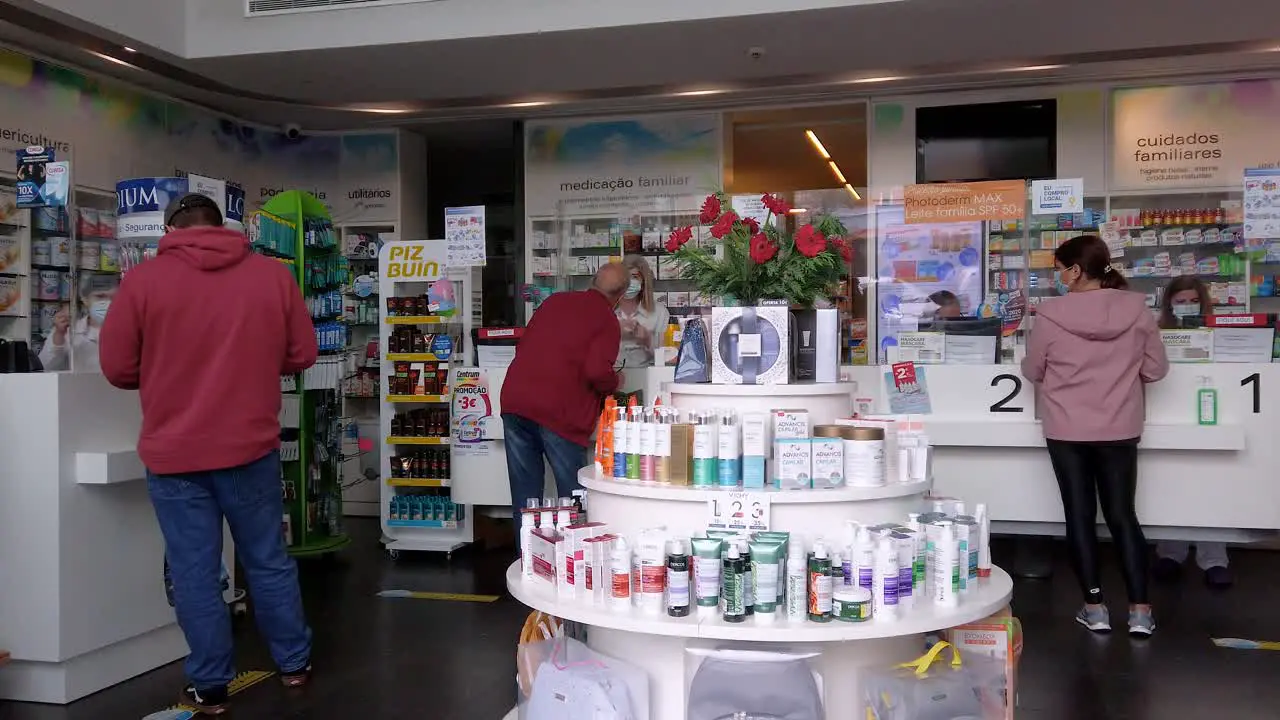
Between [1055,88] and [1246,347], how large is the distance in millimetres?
2977

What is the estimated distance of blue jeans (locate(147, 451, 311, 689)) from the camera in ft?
10.9

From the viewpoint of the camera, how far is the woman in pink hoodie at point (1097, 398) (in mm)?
4121

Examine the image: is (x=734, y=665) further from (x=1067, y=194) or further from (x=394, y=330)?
(x=394, y=330)

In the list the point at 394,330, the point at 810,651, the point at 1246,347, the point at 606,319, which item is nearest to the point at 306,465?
the point at 394,330

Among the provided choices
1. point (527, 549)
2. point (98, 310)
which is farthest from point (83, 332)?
point (527, 549)

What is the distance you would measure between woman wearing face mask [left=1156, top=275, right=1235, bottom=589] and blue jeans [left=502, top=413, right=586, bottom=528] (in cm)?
318

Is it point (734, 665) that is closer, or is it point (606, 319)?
point (734, 665)

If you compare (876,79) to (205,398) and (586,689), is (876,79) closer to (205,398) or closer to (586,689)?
(205,398)

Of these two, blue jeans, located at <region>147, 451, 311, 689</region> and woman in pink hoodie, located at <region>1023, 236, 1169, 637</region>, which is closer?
blue jeans, located at <region>147, 451, 311, 689</region>

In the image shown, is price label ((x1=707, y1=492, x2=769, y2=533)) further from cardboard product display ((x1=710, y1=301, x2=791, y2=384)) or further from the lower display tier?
cardboard product display ((x1=710, y1=301, x2=791, y2=384))

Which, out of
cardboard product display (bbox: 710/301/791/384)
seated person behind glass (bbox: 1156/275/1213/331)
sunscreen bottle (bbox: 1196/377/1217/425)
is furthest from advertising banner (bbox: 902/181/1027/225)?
cardboard product display (bbox: 710/301/791/384)

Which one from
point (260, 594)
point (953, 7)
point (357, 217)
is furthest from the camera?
point (357, 217)

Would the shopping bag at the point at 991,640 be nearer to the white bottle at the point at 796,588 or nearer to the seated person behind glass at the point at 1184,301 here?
the white bottle at the point at 796,588

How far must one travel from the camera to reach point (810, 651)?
251 centimetres
